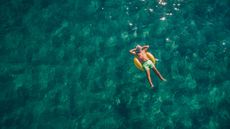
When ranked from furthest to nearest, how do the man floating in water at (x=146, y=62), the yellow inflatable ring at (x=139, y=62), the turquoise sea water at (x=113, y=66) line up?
the yellow inflatable ring at (x=139, y=62)
the turquoise sea water at (x=113, y=66)
the man floating in water at (x=146, y=62)

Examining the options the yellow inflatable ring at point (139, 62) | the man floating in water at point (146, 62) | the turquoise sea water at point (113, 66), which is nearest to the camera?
the man floating in water at point (146, 62)

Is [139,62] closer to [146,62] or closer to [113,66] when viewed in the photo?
[146,62]

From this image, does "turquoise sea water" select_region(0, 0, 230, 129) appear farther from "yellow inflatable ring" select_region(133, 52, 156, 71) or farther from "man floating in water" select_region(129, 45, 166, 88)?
"man floating in water" select_region(129, 45, 166, 88)

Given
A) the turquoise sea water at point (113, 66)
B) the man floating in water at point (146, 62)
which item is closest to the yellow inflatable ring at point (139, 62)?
the man floating in water at point (146, 62)

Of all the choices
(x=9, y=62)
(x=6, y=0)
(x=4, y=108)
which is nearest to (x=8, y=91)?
(x=4, y=108)

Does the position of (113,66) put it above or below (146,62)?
below

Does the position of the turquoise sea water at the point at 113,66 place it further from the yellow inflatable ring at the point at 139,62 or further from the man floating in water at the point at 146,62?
the man floating in water at the point at 146,62

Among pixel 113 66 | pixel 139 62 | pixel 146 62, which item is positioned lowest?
pixel 113 66

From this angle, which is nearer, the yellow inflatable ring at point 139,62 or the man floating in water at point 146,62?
the man floating in water at point 146,62

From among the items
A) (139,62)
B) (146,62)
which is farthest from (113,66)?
(146,62)
